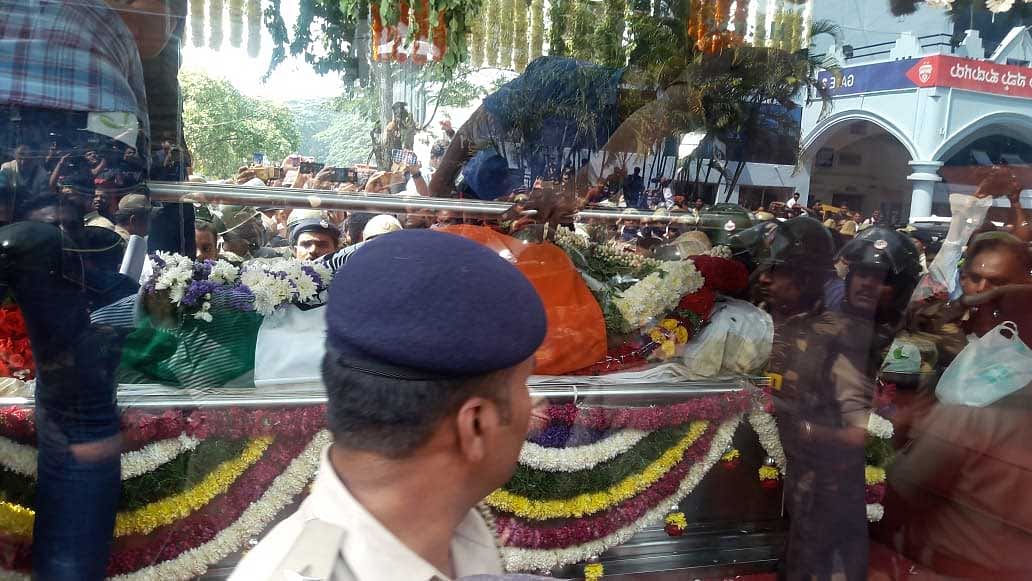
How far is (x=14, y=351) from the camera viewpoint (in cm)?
218

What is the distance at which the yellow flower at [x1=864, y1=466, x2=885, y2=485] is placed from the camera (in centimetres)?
267

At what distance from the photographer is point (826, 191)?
93.8 inches

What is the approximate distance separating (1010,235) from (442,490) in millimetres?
2528

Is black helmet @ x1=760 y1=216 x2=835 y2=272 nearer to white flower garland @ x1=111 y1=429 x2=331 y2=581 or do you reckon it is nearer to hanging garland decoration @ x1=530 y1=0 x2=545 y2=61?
hanging garland decoration @ x1=530 y1=0 x2=545 y2=61

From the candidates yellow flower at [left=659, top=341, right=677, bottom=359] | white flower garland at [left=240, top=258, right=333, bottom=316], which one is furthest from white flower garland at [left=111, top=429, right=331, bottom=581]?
yellow flower at [left=659, top=341, right=677, bottom=359]

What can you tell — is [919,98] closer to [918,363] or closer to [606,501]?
[918,363]

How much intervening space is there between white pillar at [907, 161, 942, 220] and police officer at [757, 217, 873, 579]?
0.95 feet

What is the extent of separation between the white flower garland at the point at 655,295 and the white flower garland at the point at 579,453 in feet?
1.57

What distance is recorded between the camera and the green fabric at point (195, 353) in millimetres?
2199

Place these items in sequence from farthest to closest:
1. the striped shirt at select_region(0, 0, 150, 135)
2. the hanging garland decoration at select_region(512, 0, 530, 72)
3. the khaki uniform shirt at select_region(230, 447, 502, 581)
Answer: the hanging garland decoration at select_region(512, 0, 530, 72)
the striped shirt at select_region(0, 0, 150, 135)
the khaki uniform shirt at select_region(230, 447, 502, 581)

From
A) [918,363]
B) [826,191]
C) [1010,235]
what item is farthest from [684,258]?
[1010,235]

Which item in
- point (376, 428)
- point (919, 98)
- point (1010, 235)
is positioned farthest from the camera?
point (1010, 235)

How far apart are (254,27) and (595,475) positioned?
Answer: 1.75 meters

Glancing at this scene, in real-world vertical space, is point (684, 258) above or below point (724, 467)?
above
